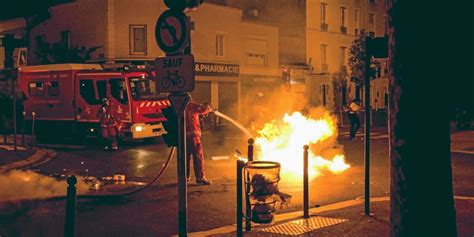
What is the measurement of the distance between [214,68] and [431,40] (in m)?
26.7

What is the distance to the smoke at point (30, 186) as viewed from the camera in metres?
9.27

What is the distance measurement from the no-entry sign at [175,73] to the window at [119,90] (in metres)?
12.2

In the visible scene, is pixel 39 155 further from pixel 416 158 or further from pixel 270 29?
pixel 270 29

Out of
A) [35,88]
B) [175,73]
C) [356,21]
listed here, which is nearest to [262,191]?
[175,73]

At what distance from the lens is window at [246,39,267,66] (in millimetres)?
34031

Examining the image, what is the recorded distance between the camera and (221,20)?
101 feet

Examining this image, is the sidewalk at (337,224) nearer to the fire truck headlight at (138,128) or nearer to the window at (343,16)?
the fire truck headlight at (138,128)

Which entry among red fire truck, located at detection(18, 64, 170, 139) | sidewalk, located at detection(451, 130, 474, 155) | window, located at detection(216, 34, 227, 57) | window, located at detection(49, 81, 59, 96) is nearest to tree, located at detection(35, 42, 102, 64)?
window, located at detection(216, 34, 227, 57)

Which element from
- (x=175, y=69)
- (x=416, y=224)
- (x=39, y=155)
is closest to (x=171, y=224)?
(x=175, y=69)

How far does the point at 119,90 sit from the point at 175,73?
41.4 feet

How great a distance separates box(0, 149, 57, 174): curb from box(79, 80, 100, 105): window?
101 inches

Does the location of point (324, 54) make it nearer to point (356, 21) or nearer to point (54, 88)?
point (356, 21)

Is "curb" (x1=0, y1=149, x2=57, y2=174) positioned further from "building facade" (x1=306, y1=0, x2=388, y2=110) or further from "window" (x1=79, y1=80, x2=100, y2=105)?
"building facade" (x1=306, y1=0, x2=388, y2=110)

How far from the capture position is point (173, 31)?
5.77m
